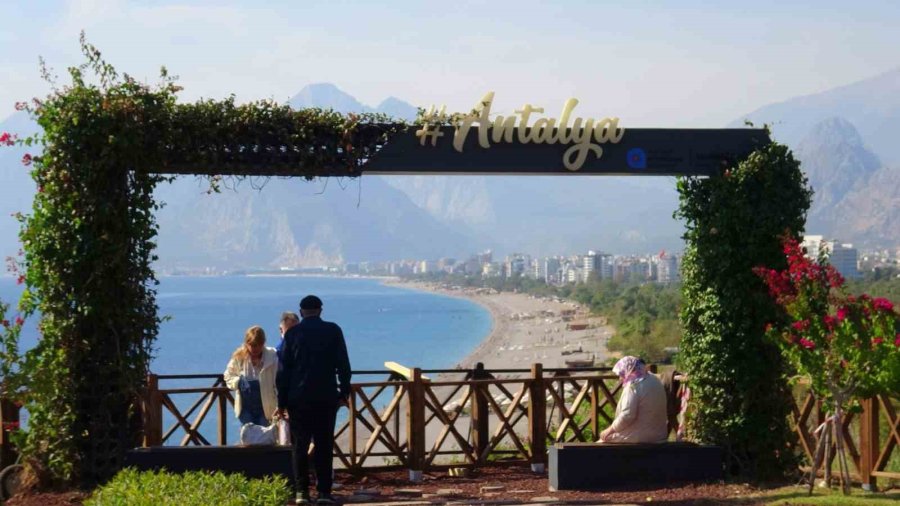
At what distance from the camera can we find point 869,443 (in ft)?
35.9

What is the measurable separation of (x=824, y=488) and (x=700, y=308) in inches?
81.5

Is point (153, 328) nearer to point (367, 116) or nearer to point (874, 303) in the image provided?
point (367, 116)

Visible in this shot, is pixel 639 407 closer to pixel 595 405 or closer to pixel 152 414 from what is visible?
pixel 595 405

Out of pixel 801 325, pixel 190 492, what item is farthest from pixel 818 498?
pixel 190 492

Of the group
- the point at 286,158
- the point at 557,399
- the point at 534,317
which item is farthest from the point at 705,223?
the point at 534,317

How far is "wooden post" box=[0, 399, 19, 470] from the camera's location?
11523 mm

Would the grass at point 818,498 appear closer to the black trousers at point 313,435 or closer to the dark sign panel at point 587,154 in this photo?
the dark sign panel at point 587,154

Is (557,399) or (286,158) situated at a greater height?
(286,158)

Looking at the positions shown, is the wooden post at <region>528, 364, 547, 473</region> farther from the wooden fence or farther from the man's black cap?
the man's black cap

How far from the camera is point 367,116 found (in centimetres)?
1114

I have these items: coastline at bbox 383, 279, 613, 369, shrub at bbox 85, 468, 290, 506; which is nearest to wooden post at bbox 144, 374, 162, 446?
shrub at bbox 85, 468, 290, 506

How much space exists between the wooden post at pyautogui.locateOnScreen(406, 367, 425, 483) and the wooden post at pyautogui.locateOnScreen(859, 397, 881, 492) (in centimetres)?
420

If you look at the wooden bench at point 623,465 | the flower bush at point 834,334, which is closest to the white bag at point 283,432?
the wooden bench at point 623,465

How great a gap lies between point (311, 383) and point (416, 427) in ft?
9.74
